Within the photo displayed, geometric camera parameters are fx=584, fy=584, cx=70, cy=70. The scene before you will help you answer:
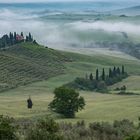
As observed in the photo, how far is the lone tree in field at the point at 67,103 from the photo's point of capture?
9675 cm

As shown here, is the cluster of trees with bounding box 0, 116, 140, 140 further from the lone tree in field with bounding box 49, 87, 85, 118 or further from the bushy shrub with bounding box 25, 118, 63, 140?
the lone tree in field with bounding box 49, 87, 85, 118

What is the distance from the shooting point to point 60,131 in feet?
203

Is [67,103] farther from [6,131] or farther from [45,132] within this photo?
[45,132]

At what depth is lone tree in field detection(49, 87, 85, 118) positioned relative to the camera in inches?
3809

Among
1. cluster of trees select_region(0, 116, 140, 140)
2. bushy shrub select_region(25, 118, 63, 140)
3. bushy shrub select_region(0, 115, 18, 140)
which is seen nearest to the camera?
bushy shrub select_region(25, 118, 63, 140)

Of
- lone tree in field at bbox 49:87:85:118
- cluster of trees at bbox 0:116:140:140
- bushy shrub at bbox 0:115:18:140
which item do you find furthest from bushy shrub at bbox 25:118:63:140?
lone tree in field at bbox 49:87:85:118

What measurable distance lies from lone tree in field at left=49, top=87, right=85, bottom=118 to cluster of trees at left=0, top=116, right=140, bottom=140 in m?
22.9

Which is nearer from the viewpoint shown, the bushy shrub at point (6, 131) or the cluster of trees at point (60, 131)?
the cluster of trees at point (60, 131)

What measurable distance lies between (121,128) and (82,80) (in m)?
113

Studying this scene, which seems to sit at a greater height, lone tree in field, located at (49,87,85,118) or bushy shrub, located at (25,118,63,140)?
bushy shrub, located at (25,118,63,140)

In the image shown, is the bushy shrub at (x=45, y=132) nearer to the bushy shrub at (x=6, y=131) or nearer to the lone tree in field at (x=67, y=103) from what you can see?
the bushy shrub at (x=6, y=131)

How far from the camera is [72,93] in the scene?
9744 cm

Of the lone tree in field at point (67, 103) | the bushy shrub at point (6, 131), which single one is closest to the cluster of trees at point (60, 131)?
the bushy shrub at point (6, 131)

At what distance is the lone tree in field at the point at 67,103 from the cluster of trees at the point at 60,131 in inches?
901
